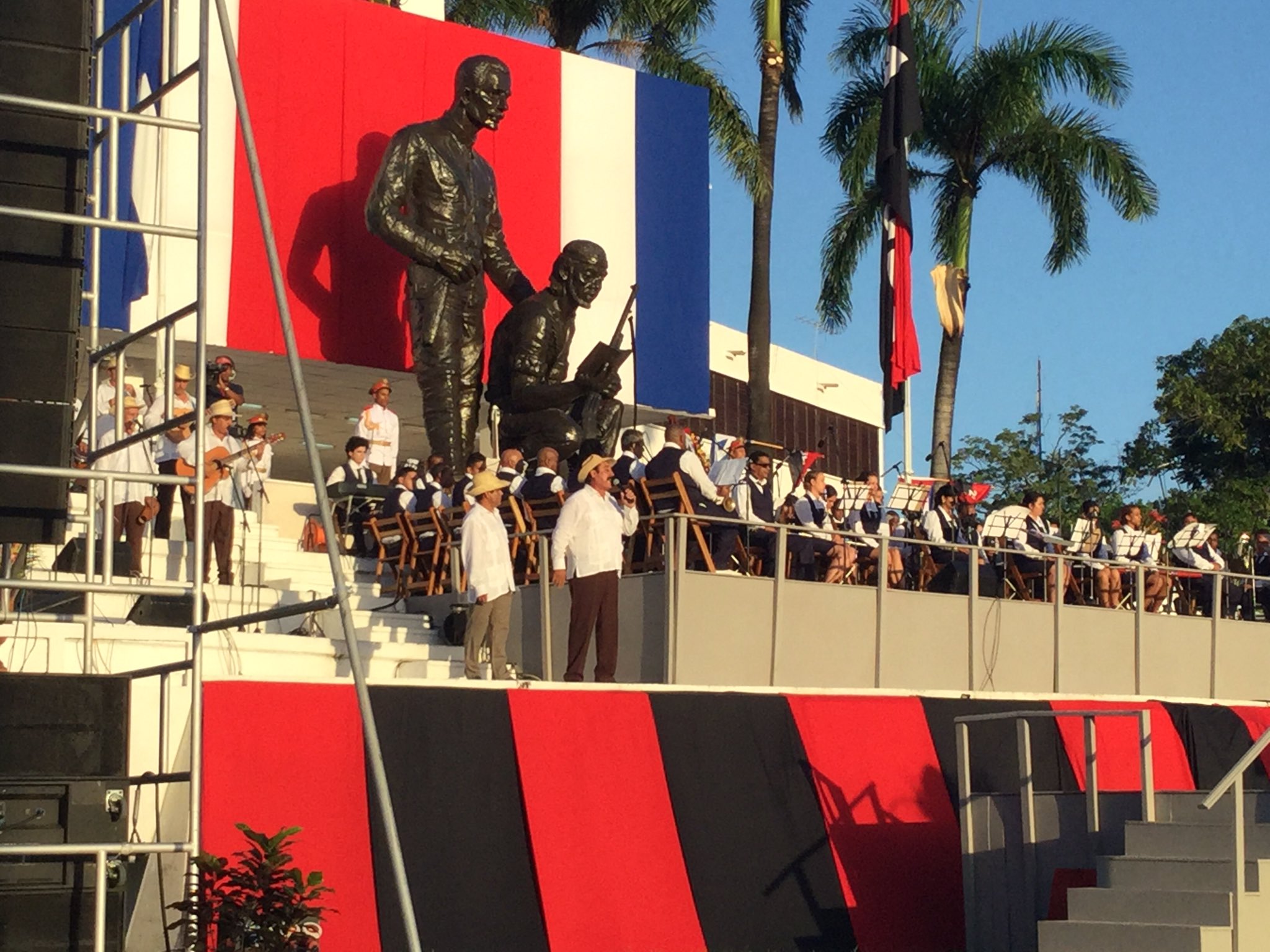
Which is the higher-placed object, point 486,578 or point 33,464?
point 33,464

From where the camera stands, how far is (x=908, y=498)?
20.5 meters

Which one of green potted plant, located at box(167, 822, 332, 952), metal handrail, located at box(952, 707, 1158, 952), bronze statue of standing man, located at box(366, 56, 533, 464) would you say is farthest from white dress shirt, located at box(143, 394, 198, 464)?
green potted plant, located at box(167, 822, 332, 952)

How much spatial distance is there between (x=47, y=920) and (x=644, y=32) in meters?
26.7

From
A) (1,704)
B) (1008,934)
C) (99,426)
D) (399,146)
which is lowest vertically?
(1008,934)

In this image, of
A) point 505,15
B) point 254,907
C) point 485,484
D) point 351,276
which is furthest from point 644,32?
point 254,907

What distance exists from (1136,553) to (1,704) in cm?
1627

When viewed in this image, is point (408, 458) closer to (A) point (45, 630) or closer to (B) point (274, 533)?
(B) point (274, 533)

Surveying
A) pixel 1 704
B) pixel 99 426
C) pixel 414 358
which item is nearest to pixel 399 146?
pixel 414 358

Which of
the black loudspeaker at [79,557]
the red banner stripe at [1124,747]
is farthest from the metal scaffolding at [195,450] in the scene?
the red banner stripe at [1124,747]

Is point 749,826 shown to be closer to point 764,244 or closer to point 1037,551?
point 1037,551

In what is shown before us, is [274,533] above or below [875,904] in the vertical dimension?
above

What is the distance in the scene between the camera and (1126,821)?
44.2ft

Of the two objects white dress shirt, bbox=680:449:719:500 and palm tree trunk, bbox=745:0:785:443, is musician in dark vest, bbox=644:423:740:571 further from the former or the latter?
palm tree trunk, bbox=745:0:785:443

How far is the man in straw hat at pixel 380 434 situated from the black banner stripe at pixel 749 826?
670 cm
